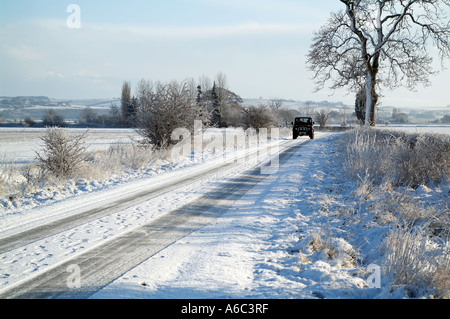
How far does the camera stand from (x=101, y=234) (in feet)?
17.4

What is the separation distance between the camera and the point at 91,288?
348cm

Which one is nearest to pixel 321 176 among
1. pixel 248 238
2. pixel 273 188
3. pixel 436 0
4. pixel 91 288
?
pixel 273 188

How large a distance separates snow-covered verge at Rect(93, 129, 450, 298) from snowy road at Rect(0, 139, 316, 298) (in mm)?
404

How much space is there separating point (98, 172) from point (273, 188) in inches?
244

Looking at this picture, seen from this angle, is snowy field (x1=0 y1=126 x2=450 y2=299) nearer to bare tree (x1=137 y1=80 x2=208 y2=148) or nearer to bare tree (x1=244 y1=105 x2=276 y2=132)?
bare tree (x1=137 y1=80 x2=208 y2=148)

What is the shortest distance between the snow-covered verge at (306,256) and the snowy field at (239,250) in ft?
0.05

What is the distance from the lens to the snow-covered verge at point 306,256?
11.1 ft

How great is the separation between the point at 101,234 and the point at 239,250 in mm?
2550

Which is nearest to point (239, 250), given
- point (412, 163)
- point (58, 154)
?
point (412, 163)

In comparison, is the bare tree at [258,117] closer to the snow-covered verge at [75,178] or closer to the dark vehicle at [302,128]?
the dark vehicle at [302,128]

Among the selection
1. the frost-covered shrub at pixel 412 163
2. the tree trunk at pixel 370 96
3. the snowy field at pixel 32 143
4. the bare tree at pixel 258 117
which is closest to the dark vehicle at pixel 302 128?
the bare tree at pixel 258 117

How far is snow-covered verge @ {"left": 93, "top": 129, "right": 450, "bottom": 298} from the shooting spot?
11.1ft

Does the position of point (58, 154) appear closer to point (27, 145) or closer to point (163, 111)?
point (163, 111)

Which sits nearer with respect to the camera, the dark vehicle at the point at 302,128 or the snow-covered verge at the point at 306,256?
the snow-covered verge at the point at 306,256
